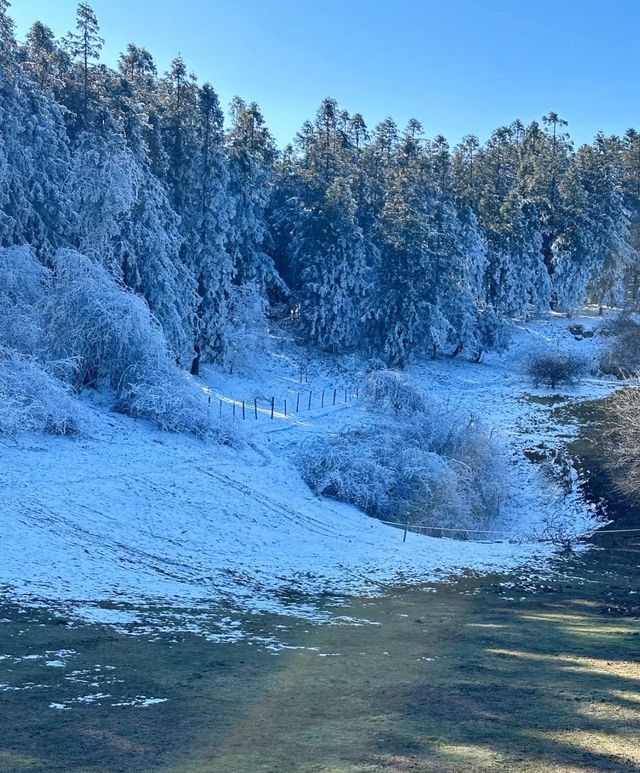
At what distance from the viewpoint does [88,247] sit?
36.4 metres

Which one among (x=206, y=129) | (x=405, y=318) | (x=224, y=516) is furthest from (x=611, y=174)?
(x=224, y=516)

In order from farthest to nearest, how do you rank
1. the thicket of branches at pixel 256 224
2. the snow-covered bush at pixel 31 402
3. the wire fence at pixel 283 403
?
1. the wire fence at pixel 283 403
2. the thicket of branches at pixel 256 224
3. the snow-covered bush at pixel 31 402

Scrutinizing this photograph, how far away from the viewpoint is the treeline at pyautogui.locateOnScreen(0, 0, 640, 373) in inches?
1462

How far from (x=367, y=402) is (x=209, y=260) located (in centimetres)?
1391

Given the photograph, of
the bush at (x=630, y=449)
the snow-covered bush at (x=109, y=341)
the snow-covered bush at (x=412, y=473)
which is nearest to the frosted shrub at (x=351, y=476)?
the snow-covered bush at (x=412, y=473)

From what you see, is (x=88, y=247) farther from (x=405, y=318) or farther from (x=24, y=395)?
(x=405, y=318)

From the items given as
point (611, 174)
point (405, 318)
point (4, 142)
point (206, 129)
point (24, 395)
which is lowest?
point (24, 395)

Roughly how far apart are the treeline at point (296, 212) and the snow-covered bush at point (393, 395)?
10061 millimetres

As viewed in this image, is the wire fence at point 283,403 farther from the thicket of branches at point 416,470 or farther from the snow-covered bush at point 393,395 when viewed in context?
the thicket of branches at point 416,470

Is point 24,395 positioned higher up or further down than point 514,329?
further down

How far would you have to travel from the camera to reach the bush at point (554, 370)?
5041cm

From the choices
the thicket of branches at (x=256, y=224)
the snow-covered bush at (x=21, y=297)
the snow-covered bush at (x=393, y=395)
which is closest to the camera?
the snow-covered bush at (x=21, y=297)

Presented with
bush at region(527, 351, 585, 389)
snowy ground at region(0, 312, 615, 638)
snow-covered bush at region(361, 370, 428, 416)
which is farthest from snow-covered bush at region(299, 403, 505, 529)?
bush at region(527, 351, 585, 389)

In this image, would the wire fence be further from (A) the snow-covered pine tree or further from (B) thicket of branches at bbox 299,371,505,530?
(A) the snow-covered pine tree
